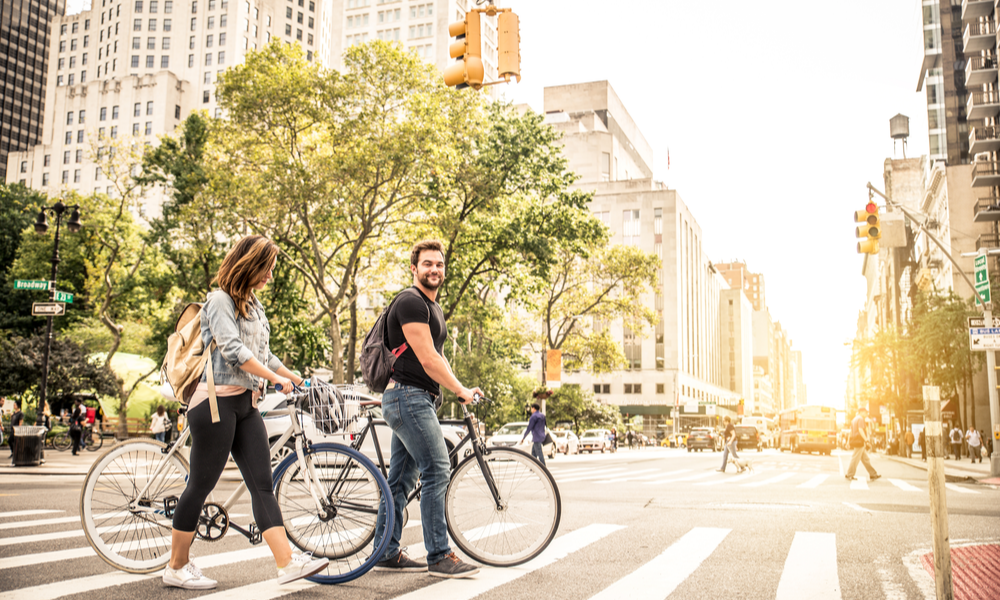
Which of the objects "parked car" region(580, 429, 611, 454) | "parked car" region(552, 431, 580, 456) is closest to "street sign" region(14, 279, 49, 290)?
"parked car" region(552, 431, 580, 456)

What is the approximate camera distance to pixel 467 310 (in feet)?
103

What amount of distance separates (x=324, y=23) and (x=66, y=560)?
12511 centimetres

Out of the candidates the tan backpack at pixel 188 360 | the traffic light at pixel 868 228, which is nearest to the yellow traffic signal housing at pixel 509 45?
the tan backpack at pixel 188 360

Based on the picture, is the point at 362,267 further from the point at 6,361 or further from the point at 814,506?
the point at 814,506

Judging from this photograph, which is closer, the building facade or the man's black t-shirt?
the man's black t-shirt

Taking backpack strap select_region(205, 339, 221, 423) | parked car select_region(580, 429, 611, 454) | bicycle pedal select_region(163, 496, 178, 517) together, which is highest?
backpack strap select_region(205, 339, 221, 423)

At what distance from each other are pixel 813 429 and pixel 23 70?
432ft

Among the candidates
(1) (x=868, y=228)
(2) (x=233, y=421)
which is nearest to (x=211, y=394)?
(2) (x=233, y=421)

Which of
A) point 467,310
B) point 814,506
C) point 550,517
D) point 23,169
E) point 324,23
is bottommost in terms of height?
point 814,506

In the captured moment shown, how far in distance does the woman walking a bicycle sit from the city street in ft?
0.73


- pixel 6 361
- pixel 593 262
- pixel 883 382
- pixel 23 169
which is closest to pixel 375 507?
pixel 6 361

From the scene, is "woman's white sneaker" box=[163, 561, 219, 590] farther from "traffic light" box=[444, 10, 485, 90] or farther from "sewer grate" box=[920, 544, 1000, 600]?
"traffic light" box=[444, 10, 485, 90]

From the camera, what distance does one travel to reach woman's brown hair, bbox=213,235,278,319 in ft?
14.7

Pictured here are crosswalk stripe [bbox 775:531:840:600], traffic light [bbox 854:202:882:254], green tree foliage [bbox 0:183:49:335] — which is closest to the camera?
crosswalk stripe [bbox 775:531:840:600]
